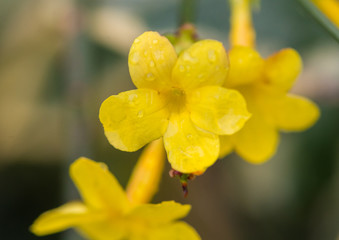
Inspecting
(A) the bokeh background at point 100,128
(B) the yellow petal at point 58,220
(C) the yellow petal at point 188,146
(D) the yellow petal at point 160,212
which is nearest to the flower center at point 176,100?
(C) the yellow petal at point 188,146

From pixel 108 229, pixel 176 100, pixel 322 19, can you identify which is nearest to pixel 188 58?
pixel 176 100

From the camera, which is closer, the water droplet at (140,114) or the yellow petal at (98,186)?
the water droplet at (140,114)

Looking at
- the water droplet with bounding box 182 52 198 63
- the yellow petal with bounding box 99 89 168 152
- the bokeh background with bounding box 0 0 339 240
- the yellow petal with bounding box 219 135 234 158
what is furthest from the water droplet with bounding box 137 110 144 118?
the bokeh background with bounding box 0 0 339 240

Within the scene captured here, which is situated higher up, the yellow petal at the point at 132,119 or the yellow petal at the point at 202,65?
the yellow petal at the point at 202,65

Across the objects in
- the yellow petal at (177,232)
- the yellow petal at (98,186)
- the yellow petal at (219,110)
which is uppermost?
the yellow petal at (219,110)

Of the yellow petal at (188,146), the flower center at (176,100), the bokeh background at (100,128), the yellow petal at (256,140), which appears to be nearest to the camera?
the yellow petal at (188,146)

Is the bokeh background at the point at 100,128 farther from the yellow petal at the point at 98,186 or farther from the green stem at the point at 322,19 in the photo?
the green stem at the point at 322,19

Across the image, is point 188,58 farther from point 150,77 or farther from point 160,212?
point 160,212
